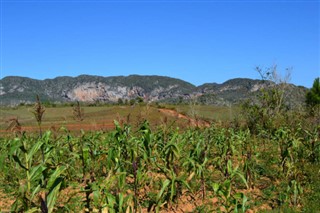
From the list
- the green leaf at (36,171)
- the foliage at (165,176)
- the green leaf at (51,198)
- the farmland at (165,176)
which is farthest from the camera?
the farmland at (165,176)

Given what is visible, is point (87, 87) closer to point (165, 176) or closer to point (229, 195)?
point (165, 176)

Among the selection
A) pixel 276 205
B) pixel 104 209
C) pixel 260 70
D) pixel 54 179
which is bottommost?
pixel 276 205

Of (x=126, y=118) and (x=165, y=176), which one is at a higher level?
(x=126, y=118)

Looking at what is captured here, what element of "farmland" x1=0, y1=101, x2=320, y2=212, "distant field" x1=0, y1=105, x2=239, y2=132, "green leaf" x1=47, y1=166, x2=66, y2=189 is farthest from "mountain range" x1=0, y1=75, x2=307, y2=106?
"green leaf" x1=47, y1=166, x2=66, y2=189

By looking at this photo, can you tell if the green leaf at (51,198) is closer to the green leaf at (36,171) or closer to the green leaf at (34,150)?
the green leaf at (36,171)

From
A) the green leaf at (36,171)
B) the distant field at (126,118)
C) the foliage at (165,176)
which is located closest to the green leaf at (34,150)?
the foliage at (165,176)

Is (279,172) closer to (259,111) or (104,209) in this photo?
(104,209)

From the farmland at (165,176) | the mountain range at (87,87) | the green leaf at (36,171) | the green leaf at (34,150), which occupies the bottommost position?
the farmland at (165,176)

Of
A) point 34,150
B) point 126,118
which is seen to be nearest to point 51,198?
point 34,150

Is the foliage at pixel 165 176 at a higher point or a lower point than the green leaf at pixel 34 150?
lower

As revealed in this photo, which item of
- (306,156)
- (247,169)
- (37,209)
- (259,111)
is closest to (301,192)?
(247,169)

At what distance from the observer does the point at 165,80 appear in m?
143

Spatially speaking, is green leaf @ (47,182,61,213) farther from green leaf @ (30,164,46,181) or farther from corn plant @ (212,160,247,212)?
corn plant @ (212,160,247,212)

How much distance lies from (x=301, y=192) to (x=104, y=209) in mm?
4838
